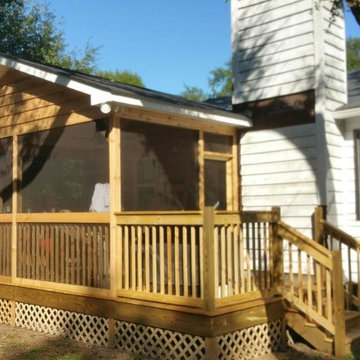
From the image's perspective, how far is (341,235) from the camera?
22.7ft

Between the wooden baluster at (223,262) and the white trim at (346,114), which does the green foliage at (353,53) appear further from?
the wooden baluster at (223,262)

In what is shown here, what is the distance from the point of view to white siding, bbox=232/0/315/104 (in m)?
7.87

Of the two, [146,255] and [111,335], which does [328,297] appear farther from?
[111,335]

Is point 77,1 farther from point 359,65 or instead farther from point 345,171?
point 359,65

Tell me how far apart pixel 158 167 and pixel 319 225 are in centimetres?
351

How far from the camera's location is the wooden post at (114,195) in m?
6.26

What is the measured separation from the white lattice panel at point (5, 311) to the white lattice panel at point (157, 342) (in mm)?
2433

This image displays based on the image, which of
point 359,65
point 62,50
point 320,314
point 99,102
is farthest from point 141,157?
point 359,65

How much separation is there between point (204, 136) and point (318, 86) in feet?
6.20

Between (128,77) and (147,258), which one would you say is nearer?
(147,258)

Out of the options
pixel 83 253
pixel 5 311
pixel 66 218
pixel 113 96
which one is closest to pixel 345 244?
pixel 83 253

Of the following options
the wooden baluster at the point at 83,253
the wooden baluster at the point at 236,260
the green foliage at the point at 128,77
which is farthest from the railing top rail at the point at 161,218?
the green foliage at the point at 128,77

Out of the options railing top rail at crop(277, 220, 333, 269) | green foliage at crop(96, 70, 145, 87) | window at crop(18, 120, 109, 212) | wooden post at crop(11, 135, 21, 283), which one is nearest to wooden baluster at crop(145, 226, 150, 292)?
window at crop(18, 120, 109, 212)

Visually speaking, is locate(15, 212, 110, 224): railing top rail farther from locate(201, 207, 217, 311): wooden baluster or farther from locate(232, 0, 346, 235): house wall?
locate(232, 0, 346, 235): house wall
